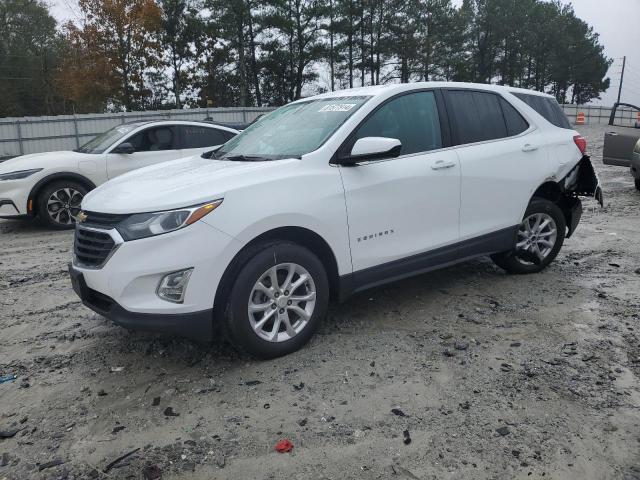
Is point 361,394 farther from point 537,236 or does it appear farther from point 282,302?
point 537,236

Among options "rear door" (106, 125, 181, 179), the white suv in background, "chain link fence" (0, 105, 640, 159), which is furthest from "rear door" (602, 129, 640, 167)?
"chain link fence" (0, 105, 640, 159)

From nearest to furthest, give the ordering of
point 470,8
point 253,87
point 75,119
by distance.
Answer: point 75,119
point 253,87
point 470,8

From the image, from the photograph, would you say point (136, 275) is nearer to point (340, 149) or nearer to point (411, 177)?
point (340, 149)

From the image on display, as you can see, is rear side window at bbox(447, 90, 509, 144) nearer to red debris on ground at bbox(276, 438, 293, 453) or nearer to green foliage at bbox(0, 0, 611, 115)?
red debris on ground at bbox(276, 438, 293, 453)

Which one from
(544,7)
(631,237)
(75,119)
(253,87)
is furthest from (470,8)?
(631,237)

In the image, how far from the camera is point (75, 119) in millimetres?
21266

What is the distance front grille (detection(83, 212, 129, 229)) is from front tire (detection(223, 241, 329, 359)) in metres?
0.82

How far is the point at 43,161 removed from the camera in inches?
315

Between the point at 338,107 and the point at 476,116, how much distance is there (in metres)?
1.34

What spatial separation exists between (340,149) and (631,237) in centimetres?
492

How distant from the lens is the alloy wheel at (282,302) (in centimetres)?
342

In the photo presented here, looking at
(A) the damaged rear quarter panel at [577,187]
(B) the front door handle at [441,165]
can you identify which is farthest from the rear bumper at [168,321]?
(A) the damaged rear quarter panel at [577,187]

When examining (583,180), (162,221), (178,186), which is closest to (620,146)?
(583,180)

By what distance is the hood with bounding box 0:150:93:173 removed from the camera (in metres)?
7.88
